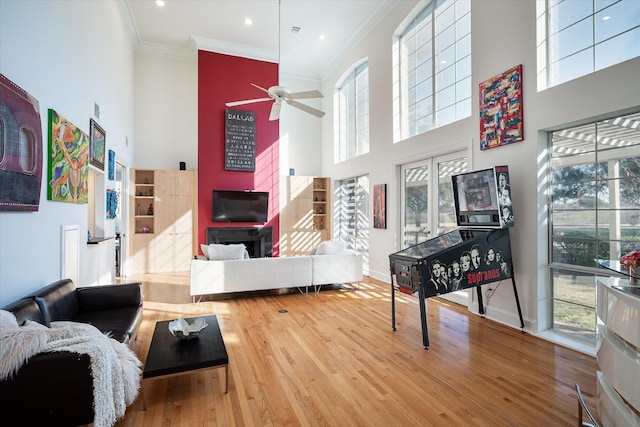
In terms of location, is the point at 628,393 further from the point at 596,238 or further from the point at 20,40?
the point at 20,40

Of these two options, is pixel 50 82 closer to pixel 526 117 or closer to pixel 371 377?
pixel 371 377

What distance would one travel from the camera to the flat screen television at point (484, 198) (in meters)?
3.68

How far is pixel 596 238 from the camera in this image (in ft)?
10.6

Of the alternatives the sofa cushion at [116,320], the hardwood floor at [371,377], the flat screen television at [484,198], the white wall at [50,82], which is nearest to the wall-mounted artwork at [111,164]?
the white wall at [50,82]

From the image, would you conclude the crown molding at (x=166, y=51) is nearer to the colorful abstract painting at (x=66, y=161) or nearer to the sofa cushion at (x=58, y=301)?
the colorful abstract painting at (x=66, y=161)

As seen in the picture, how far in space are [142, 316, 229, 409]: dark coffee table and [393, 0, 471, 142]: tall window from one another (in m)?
4.47

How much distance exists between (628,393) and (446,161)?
4041 mm

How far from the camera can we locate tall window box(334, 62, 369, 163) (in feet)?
25.1

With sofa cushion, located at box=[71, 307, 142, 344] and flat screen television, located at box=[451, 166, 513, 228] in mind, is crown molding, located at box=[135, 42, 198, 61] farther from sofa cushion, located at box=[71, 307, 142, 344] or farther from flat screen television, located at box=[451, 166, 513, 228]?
flat screen television, located at box=[451, 166, 513, 228]

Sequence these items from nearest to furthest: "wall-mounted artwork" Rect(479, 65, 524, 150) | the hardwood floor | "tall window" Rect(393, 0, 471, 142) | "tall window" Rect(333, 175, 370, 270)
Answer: the hardwood floor < "wall-mounted artwork" Rect(479, 65, 524, 150) < "tall window" Rect(393, 0, 471, 142) < "tall window" Rect(333, 175, 370, 270)

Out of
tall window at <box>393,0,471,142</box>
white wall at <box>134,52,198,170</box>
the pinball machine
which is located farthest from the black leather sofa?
white wall at <box>134,52,198,170</box>

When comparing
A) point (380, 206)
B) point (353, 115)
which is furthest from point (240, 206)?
point (353, 115)

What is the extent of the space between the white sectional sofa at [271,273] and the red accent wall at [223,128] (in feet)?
8.97

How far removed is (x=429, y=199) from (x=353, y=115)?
3689 mm
